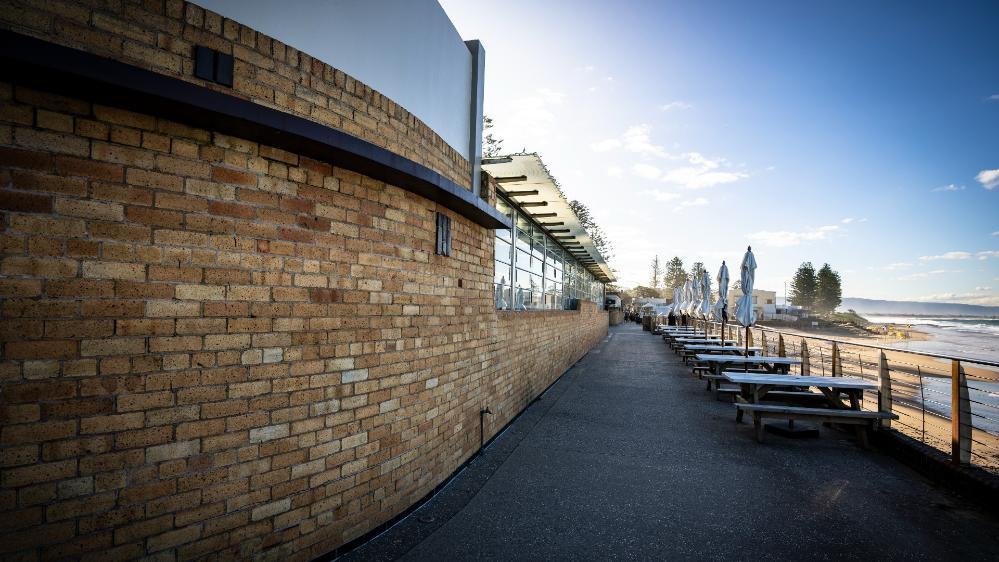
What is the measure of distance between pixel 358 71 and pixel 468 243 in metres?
2.00

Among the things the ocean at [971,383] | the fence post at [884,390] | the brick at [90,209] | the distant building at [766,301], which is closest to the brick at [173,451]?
the brick at [90,209]

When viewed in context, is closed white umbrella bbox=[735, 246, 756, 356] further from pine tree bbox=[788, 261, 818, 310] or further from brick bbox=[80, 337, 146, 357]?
pine tree bbox=[788, 261, 818, 310]

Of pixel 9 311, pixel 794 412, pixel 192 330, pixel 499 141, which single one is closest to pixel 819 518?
pixel 794 412

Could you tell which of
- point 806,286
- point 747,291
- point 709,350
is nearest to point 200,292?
point 747,291

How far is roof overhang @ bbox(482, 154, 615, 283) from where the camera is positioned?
222 inches

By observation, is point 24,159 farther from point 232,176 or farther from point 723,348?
point 723,348

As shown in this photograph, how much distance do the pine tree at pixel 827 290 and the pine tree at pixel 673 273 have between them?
A: 32.1 meters

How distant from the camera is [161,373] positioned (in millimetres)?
2131

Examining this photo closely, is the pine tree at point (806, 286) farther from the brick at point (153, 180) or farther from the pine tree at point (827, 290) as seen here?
the brick at point (153, 180)

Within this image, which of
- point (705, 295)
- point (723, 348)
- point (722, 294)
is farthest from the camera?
point (705, 295)

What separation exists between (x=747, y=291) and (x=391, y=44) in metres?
10.3

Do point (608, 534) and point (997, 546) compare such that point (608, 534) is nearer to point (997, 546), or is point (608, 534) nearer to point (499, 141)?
point (997, 546)

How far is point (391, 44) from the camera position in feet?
11.3

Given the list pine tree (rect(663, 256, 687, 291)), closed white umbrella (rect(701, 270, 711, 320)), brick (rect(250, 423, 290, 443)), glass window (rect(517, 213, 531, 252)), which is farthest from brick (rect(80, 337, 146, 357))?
pine tree (rect(663, 256, 687, 291))
